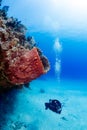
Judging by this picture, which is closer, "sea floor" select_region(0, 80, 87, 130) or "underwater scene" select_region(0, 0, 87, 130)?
"underwater scene" select_region(0, 0, 87, 130)

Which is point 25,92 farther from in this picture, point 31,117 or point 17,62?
point 17,62

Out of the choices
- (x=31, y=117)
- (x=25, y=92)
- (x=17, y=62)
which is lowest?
(x=17, y=62)

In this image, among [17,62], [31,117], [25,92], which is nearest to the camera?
[17,62]

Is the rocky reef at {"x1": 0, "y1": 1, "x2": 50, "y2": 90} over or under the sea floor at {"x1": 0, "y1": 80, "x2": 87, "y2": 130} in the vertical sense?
under

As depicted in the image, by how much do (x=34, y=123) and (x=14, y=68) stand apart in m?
5.60

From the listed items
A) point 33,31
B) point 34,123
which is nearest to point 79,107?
point 34,123

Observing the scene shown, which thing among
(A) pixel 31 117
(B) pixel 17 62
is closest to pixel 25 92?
(A) pixel 31 117

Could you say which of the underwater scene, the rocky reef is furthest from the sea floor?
the rocky reef

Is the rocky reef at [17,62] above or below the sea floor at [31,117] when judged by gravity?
below

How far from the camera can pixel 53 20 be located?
44.0 meters

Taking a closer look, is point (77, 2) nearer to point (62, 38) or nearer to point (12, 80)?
point (62, 38)

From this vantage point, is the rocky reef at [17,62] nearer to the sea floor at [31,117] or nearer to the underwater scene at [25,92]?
the underwater scene at [25,92]

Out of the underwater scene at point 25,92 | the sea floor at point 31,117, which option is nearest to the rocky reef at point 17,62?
the underwater scene at point 25,92

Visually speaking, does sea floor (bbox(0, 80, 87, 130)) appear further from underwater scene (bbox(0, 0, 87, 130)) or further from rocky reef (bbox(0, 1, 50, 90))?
rocky reef (bbox(0, 1, 50, 90))
